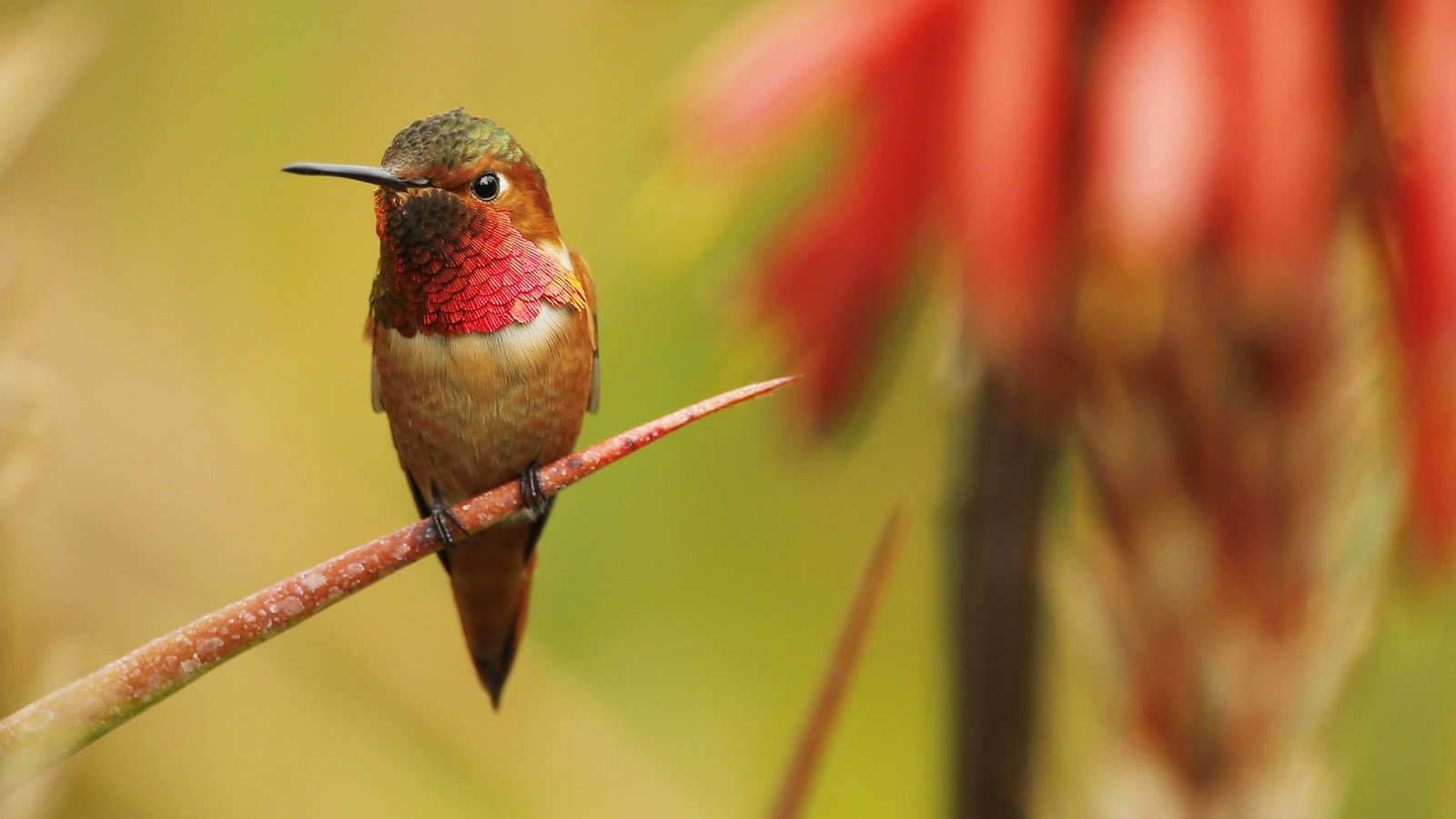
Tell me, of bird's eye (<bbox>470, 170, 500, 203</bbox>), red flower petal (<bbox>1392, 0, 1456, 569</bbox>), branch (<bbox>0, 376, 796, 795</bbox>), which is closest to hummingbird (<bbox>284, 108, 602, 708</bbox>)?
bird's eye (<bbox>470, 170, 500, 203</bbox>)

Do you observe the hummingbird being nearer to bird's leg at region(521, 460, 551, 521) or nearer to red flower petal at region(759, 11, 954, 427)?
bird's leg at region(521, 460, 551, 521)

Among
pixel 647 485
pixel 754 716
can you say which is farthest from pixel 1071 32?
pixel 754 716

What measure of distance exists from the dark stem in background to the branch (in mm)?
286

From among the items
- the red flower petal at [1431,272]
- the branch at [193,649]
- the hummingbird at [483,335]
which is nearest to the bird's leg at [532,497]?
the hummingbird at [483,335]

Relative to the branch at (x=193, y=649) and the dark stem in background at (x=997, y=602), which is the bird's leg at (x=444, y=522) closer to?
the branch at (x=193, y=649)

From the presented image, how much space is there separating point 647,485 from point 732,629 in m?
0.10

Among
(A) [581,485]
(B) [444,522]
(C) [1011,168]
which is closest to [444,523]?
(B) [444,522]

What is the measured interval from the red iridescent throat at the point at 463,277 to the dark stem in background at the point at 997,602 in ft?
0.65

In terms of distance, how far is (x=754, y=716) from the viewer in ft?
2.68

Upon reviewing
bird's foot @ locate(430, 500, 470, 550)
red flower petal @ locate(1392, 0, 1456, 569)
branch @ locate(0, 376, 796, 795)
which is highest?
branch @ locate(0, 376, 796, 795)

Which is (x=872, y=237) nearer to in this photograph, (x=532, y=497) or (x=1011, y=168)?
(x=1011, y=168)

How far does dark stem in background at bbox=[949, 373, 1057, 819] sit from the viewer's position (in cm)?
45

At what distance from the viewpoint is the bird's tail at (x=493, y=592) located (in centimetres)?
31

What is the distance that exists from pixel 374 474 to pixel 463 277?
474 millimetres
